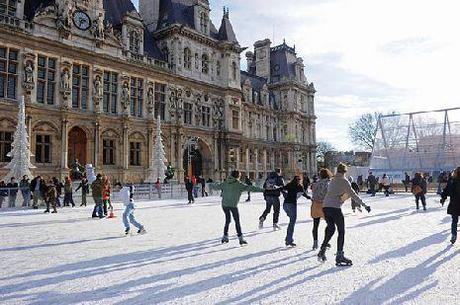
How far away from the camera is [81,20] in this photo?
94.3 feet

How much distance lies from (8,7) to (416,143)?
1545 inches

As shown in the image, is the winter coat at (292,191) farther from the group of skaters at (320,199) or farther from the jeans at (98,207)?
the jeans at (98,207)

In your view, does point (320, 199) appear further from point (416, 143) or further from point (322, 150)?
point (322, 150)

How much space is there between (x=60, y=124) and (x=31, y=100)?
91.3 inches

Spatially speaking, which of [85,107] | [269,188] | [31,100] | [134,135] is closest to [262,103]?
[134,135]

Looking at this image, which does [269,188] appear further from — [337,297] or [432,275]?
[337,297]

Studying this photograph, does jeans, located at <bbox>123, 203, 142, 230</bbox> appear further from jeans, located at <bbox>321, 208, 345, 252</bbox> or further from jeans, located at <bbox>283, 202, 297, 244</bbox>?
jeans, located at <bbox>321, 208, 345, 252</bbox>

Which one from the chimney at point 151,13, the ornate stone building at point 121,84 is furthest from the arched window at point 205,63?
the chimney at point 151,13

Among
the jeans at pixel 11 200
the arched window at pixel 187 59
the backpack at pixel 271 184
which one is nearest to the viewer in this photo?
the backpack at pixel 271 184

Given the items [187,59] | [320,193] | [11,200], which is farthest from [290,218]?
[187,59]

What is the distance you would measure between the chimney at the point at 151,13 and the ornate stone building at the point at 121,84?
110 millimetres

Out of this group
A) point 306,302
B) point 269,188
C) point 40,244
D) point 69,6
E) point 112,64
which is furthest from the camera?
point 112,64

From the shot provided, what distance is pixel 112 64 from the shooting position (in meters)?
30.5

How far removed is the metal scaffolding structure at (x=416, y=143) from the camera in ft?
135
